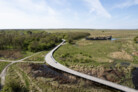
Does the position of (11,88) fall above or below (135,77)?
above

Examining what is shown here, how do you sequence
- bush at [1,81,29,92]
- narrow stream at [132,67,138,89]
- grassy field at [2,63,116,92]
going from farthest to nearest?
narrow stream at [132,67,138,89]
grassy field at [2,63,116,92]
bush at [1,81,29,92]

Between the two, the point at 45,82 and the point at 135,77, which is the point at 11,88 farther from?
the point at 135,77

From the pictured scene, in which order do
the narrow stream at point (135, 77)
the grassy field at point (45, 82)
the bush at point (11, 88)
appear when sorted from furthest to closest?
1. the narrow stream at point (135, 77)
2. the grassy field at point (45, 82)
3. the bush at point (11, 88)

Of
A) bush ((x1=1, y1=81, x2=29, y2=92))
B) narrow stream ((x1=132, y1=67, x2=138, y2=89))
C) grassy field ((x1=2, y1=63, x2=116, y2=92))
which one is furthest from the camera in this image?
narrow stream ((x1=132, y1=67, x2=138, y2=89))

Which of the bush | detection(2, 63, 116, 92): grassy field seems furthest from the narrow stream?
the bush

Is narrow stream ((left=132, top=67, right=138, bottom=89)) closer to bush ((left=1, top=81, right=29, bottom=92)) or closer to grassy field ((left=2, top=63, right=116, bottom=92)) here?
grassy field ((left=2, top=63, right=116, bottom=92))

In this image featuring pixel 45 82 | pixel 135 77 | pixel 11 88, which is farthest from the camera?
pixel 135 77

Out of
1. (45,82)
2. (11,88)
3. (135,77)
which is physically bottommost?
(45,82)

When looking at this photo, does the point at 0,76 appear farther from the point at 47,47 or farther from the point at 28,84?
the point at 47,47

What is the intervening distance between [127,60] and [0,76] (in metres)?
34.8

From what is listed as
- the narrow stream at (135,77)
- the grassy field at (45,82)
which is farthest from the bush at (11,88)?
the narrow stream at (135,77)

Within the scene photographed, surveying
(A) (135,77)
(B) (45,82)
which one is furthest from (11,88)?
(A) (135,77)

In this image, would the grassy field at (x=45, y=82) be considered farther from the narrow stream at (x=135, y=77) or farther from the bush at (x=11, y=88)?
the narrow stream at (x=135, y=77)

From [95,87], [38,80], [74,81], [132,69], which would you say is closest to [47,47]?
[38,80]
